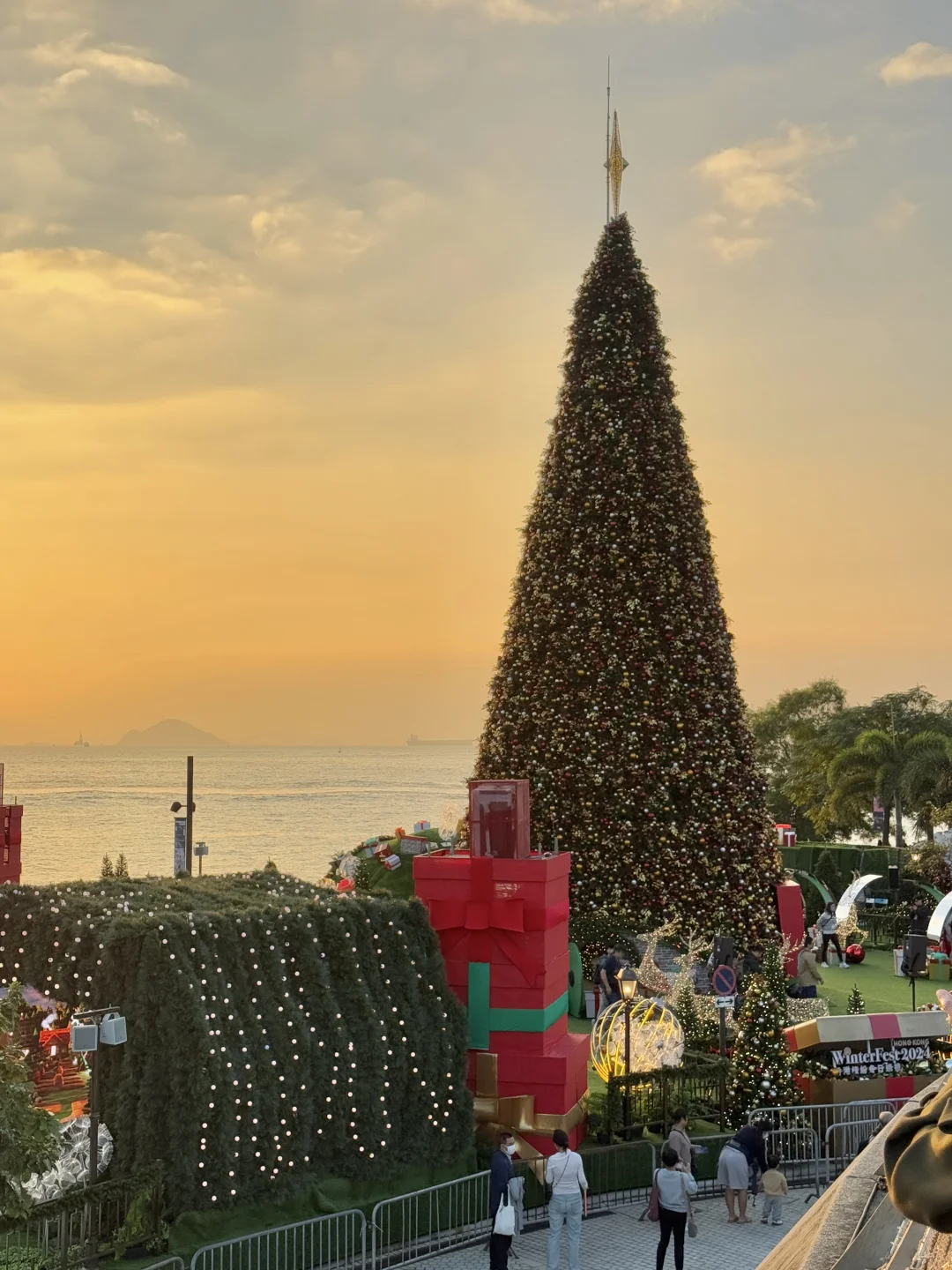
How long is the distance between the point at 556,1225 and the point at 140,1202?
4.10 metres

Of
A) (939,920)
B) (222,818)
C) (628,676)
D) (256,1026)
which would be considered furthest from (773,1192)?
(222,818)

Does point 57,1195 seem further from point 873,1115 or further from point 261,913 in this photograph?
point 873,1115

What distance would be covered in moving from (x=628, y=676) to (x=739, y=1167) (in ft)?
36.7

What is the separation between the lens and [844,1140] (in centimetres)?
1622

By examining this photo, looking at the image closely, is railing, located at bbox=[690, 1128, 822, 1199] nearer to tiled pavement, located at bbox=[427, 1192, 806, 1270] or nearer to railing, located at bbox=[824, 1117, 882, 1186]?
railing, located at bbox=[824, 1117, 882, 1186]

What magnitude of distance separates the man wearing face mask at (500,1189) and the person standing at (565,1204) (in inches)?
18.1

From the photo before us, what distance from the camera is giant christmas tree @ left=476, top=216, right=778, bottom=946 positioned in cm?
2394

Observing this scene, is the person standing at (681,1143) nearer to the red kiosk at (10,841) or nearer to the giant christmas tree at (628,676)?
the giant christmas tree at (628,676)

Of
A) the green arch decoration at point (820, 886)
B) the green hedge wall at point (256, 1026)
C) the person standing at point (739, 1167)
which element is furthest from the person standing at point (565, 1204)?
the green arch decoration at point (820, 886)

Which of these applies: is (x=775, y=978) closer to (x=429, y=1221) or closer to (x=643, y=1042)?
(x=643, y=1042)

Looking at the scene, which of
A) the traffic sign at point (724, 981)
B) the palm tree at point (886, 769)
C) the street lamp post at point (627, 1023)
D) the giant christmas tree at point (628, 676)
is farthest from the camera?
the palm tree at point (886, 769)

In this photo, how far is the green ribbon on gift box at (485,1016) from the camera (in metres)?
15.0

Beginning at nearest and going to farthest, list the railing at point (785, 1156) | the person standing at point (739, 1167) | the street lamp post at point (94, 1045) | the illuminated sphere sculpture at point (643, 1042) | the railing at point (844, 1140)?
the street lamp post at point (94, 1045) < the person standing at point (739, 1167) < the railing at point (785, 1156) < the railing at point (844, 1140) < the illuminated sphere sculpture at point (643, 1042)

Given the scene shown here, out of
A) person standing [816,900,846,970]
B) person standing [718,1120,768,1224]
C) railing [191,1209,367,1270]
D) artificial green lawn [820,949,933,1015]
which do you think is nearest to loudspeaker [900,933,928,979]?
artificial green lawn [820,949,933,1015]
